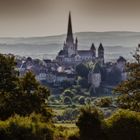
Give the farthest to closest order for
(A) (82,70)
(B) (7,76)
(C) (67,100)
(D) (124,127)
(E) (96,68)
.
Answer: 1. (A) (82,70)
2. (E) (96,68)
3. (C) (67,100)
4. (B) (7,76)
5. (D) (124,127)

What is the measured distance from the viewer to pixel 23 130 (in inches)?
680

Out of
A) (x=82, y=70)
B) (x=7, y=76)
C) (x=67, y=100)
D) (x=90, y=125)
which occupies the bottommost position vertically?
(x=67, y=100)

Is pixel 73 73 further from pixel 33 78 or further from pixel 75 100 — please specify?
pixel 33 78

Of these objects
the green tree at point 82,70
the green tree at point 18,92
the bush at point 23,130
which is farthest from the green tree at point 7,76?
the green tree at point 82,70

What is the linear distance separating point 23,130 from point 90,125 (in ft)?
6.57

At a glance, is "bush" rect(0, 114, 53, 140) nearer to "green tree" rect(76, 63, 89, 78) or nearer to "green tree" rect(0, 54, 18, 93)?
"green tree" rect(0, 54, 18, 93)

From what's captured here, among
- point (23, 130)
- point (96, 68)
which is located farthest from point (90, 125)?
point (96, 68)

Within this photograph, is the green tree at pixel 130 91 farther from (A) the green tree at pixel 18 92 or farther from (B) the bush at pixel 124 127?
(B) the bush at pixel 124 127

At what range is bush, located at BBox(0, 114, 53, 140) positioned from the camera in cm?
1720

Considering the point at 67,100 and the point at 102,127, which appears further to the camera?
the point at 67,100

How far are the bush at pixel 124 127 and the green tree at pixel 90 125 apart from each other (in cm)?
30

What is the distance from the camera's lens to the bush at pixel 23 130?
1720 cm

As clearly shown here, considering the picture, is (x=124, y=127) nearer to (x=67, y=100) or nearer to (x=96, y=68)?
(x=67, y=100)

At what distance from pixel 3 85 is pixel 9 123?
26.2 feet
